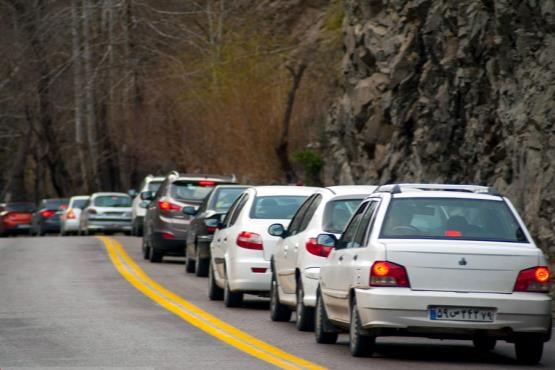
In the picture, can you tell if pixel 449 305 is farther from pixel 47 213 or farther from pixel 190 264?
pixel 47 213

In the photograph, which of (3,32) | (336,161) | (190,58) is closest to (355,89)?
(336,161)

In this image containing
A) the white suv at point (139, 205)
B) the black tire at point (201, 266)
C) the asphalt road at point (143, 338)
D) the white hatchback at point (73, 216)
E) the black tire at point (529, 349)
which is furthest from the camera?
the white hatchback at point (73, 216)

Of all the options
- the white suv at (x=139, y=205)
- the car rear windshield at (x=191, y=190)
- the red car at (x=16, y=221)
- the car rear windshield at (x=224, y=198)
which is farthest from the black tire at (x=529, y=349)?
the red car at (x=16, y=221)

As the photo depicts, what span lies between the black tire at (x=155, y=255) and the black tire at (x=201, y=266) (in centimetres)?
453

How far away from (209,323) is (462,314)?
4.90 m

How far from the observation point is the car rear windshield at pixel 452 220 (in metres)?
12.4

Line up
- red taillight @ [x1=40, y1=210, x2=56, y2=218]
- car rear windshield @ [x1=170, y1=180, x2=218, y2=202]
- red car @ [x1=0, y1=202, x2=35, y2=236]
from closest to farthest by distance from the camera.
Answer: car rear windshield @ [x1=170, y1=180, x2=218, y2=202], red taillight @ [x1=40, y1=210, x2=56, y2=218], red car @ [x1=0, y1=202, x2=35, y2=236]

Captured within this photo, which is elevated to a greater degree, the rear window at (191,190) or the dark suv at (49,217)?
the rear window at (191,190)

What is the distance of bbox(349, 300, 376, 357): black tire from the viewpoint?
12445 millimetres

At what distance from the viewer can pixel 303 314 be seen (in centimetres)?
1542

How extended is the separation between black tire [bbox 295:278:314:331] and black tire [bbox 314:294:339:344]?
120 centimetres

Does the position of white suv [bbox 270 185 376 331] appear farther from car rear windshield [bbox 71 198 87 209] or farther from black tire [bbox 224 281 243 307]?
car rear windshield [bbox 71 198 87 209]

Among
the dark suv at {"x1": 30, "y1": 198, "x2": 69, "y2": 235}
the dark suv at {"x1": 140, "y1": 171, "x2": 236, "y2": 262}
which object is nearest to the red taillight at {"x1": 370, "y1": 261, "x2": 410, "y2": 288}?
the dark suv at {"x1": 140, "y1": 171, "x2": 236, "y2": 262}

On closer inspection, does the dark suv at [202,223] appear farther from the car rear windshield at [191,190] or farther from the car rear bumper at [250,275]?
the car rear bumper at [250,275]
